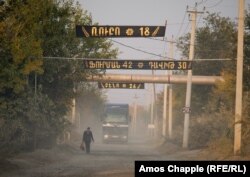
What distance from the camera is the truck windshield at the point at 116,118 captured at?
6550cm

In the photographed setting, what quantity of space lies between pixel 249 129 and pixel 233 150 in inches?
50.4

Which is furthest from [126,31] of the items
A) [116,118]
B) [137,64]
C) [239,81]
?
[116,118]

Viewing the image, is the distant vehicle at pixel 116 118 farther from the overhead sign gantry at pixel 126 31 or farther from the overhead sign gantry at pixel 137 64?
the overhead sign gantry at pixel 126 31

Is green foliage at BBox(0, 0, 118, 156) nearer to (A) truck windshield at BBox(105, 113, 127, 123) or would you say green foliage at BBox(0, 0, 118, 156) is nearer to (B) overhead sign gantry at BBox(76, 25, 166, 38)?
(B) overhead sign gantry at BBox(76, 25, 166, 38)

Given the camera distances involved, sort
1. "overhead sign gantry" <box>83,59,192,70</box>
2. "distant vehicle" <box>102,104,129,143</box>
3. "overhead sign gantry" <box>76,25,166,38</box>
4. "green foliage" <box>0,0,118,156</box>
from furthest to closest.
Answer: "distant vehicle" <box>102,104,129,143</box> → "overhead sign gantry" <box>83,59,192,70</box> → "overhead sign gantry" <box>76,25,166,38</box> → "green foliage" <box>0,0,118,156</box>

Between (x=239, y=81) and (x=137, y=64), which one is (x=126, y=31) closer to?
(x=239, y=81)

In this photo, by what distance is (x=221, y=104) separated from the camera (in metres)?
53.8

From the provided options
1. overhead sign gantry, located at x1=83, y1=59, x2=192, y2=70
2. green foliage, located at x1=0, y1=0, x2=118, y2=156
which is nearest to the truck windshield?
green foliage, located at x1=0, y1=0, x2=118, y2=156

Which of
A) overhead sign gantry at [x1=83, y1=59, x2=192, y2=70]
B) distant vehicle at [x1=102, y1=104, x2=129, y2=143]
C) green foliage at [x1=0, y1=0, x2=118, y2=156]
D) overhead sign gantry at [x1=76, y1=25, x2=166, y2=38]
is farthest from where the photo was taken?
distant vehicle at [x1=102, y1=104, x2=129, y2=143]

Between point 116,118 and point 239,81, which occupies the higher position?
point 239,81

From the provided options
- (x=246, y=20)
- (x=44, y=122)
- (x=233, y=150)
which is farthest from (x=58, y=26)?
(x=233, y=150)

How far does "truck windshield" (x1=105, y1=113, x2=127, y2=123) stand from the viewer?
6550 centimetres

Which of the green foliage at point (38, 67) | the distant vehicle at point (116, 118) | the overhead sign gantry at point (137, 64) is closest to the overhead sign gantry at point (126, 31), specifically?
the green foliage at point (38, 67)

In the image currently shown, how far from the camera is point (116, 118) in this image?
65562 mm
